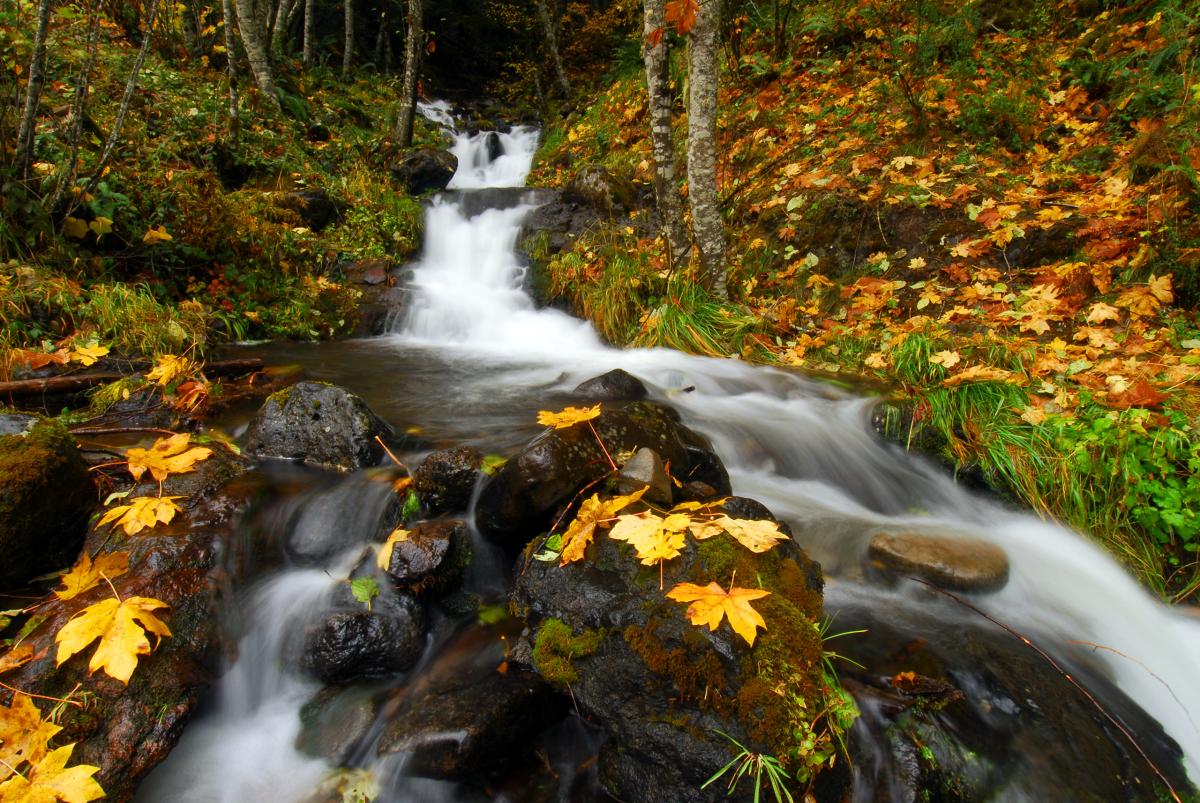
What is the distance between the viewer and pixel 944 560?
2.99m

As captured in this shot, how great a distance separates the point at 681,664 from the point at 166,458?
114 inches

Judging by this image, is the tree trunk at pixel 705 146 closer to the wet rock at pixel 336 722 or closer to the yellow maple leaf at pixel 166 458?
the yellow maple leaf at pixel 166 458

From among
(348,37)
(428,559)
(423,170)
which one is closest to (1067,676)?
(428,559)

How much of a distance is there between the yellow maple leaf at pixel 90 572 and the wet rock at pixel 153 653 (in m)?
0.03

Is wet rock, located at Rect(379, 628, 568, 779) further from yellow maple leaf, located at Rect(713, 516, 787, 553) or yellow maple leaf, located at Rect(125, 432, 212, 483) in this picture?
yellow maple leaf, located at Rect(125, 432, 212, 483)

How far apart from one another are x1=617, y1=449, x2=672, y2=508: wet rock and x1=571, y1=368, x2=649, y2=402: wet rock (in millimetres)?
1541

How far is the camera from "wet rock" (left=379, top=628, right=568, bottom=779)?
2.09 metres

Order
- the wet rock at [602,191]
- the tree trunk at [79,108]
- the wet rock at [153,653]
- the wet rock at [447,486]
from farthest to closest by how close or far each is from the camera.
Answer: the wet rock at [602,191]
the tree trunk at [79,108]
the wet rock at [447,486]
the wet rock at [153,653]

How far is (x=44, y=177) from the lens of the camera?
16.2ft

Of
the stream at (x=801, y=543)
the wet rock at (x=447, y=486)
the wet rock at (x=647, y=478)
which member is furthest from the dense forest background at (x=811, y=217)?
the wet rock at (x=447, y=486)

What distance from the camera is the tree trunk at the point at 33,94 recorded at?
3.95 m

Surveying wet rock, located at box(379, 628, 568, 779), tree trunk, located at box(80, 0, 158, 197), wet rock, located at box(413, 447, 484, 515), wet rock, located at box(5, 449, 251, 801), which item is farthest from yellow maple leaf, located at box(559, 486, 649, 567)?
tree trunk, located at box(80, 0, 158, 197)

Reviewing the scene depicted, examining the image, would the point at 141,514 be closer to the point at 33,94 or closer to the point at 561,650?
the point at 561,650

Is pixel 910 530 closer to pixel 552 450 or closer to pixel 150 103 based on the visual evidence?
pixel 552 450
